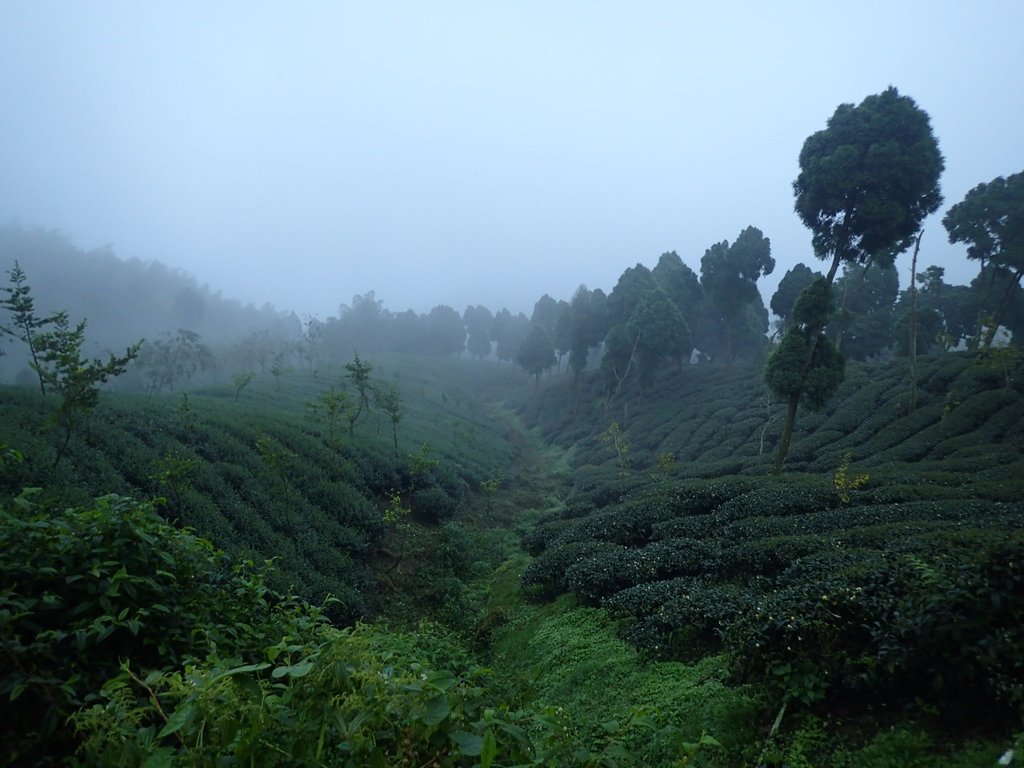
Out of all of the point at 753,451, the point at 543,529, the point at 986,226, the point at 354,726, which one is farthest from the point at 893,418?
the point at 354,726

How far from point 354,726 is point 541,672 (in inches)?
269

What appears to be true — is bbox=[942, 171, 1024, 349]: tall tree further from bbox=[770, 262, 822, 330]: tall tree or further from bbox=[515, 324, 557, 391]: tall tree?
bbox=[515, 324, 557, 391]: tall tree

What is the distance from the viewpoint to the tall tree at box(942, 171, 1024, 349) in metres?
27.8

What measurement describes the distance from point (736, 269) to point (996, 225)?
54.7 feet

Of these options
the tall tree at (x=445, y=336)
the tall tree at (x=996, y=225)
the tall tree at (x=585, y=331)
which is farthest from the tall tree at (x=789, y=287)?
the tall tree at (x=445, y=336)

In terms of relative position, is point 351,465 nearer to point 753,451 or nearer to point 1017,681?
point 1017,681

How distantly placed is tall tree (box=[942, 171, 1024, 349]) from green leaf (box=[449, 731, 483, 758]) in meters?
36.5

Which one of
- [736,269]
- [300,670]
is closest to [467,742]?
[300,670]

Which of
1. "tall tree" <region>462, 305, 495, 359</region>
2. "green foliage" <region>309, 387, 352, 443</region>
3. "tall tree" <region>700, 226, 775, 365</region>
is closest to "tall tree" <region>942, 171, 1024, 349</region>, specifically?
"tall tree" <region>700, 226, 775, 365</region>

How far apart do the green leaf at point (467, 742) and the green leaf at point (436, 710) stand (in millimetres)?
96

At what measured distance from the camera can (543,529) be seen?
16250 millimetres

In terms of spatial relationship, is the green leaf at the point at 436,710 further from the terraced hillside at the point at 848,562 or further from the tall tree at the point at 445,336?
the tall tree at the point at 445,336

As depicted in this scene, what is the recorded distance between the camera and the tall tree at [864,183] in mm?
15594

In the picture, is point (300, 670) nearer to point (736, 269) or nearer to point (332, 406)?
point (332, 406)
